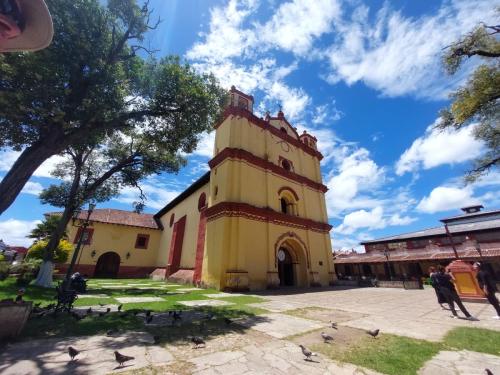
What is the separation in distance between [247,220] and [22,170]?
10.1 metres

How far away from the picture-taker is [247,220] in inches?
551

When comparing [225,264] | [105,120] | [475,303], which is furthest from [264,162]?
[475,303]

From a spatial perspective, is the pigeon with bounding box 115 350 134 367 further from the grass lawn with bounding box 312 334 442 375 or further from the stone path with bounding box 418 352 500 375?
the stone path with bounding box 418 352 500 375

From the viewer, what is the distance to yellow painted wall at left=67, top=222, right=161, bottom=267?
2383 centimetres

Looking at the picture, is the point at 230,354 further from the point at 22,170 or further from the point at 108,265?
the point at 108,265

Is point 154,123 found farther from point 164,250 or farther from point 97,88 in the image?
point 164,250

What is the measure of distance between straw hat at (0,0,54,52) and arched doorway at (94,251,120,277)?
92.6 ft

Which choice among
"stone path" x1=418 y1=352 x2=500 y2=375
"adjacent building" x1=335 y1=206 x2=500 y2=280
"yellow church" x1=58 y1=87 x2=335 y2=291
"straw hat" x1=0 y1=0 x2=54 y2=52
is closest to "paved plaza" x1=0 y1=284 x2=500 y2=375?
"stone path" x1=418 y1=352 x2=500 y2=375

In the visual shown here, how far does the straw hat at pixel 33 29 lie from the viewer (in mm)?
1406

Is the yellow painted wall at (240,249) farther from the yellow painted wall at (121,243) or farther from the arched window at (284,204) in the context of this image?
the yellow painted wall at (121,243)

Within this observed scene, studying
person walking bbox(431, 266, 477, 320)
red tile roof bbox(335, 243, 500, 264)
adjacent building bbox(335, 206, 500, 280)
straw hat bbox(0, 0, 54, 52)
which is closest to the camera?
straw hat bbox(0, 0, 54, 52)

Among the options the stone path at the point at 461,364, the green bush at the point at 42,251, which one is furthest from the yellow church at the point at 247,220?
the stone path at the point at 461,364

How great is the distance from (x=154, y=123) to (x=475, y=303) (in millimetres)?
15463

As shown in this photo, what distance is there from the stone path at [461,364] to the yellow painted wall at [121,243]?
1115 inches
